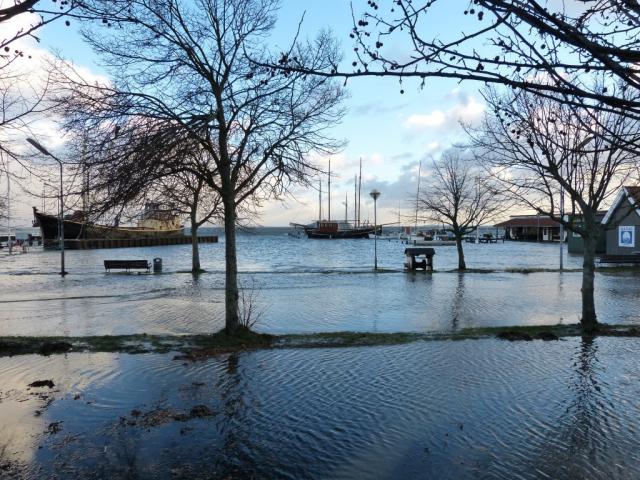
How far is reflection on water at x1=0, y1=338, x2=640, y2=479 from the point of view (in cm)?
486

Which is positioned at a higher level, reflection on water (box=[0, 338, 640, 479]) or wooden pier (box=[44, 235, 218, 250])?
wooden pier (box=[44, 235, 218, 250])

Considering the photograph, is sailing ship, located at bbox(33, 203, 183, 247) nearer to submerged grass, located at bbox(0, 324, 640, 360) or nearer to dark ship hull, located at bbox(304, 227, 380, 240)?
submerged grass, located at bbox(0, 324, 640, 360)

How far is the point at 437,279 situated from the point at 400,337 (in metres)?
14.0

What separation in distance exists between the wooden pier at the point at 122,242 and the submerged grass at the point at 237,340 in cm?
5226

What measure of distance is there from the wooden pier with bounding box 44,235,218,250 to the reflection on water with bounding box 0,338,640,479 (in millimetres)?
55297

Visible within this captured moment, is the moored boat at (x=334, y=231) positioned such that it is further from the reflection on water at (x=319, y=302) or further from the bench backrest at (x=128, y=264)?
the reflection on water at (x=319, y=302)

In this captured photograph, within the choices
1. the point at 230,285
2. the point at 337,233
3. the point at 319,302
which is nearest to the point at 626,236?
the point at 319,302

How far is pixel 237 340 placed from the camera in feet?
32.7

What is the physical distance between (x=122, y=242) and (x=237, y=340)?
82.8 metres

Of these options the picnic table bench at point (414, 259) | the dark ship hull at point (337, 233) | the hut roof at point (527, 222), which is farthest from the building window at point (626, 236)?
the dark ship hull at point (337, 233)

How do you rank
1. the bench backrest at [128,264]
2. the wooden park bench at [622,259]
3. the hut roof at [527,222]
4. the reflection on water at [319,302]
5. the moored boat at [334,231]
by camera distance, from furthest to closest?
the moored boat at [334,231] < the hut roof at [527,222] < the wooden park bench at [622,259] < the bench backrest at [128,264] < the reflection on water at [319,302]

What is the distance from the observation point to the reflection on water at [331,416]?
4863 millimetres

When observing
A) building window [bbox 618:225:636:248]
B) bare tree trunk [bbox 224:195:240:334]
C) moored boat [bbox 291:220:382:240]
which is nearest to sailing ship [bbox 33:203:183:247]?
bare tree trunk [bbox 224:195:240:334]

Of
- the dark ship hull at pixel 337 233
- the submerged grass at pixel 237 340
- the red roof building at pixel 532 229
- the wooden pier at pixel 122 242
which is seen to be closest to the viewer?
the submerged grass at pixel 237 340
